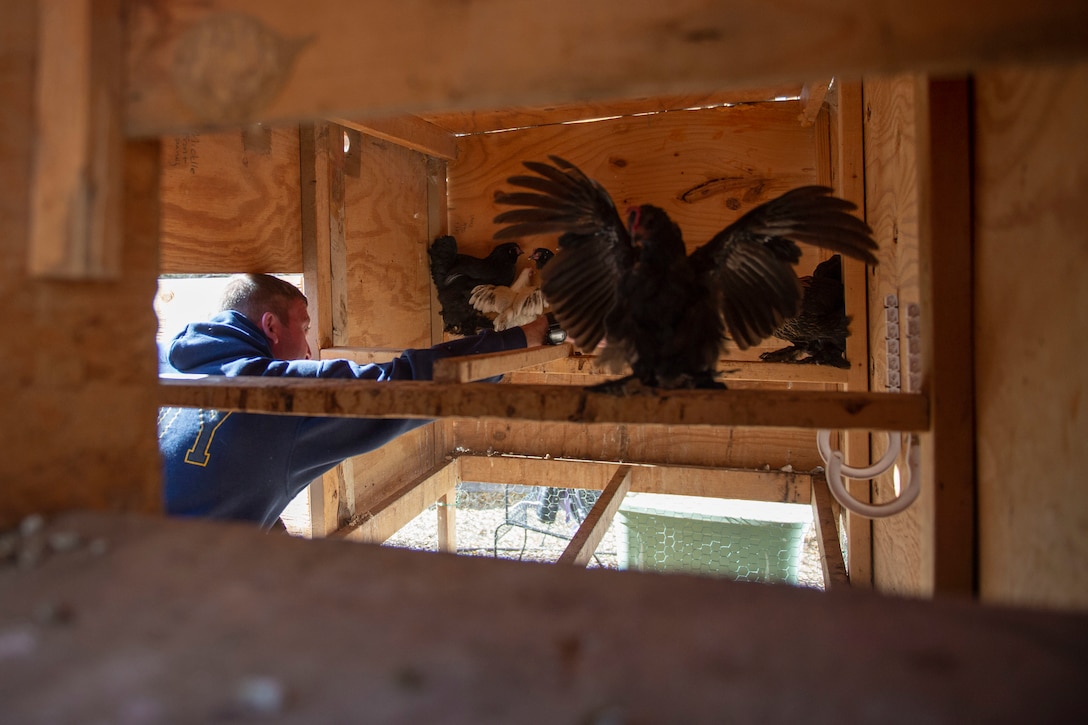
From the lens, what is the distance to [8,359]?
2.19 feet

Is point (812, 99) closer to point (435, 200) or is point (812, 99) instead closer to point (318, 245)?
point (435, 200)

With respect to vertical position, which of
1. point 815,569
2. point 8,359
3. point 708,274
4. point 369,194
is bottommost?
point 815,569

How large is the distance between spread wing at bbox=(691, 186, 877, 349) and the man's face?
1366 millimetres

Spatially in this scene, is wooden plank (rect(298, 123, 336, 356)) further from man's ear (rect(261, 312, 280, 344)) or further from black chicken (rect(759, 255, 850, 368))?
black chicken (rect(759, 255, 850, 368))

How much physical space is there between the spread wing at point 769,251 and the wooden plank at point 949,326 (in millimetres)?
560

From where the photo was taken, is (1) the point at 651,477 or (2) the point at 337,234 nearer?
(2) the point at 337,234

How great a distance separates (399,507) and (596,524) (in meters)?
1.14

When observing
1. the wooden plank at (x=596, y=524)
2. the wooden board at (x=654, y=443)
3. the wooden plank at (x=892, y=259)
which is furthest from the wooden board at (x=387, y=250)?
the wooden plank at (x=892, y=259)

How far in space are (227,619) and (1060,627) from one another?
1.87ft

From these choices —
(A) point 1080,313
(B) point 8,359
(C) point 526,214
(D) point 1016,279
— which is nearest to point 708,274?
(C) point 526,214

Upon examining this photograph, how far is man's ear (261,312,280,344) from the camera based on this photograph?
7.09ft

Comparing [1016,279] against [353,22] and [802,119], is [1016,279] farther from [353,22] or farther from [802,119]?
[802,119]

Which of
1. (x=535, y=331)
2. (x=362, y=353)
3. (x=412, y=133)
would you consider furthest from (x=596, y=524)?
(x=412, y=133)

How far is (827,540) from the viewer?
2.29 metres
